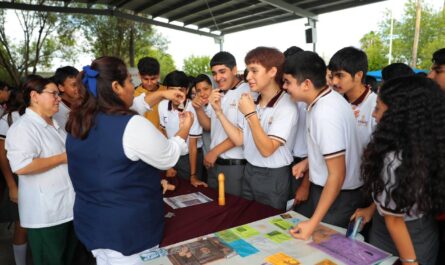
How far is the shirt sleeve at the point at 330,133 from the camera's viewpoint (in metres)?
1.25

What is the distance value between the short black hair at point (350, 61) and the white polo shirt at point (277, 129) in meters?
0.51

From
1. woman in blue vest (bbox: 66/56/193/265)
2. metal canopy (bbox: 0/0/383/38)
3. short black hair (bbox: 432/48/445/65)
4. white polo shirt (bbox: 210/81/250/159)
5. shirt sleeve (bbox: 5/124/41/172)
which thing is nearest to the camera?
woman in blue vest (bbox: 66/56/193/265)

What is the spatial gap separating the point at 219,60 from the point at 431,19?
63.7ft

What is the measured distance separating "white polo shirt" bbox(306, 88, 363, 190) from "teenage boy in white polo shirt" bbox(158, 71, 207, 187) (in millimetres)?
1219

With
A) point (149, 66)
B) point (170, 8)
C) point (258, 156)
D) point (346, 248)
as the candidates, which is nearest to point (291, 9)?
point (170, 8)

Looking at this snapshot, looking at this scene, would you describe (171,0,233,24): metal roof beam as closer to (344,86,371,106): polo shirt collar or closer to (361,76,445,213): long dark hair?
(344,86,371,106): polo shirt collar

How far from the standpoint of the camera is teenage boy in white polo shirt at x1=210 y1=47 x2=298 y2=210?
1.68 metres

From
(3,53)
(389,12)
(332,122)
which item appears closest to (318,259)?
(332,122)

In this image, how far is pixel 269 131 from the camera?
1.69 m

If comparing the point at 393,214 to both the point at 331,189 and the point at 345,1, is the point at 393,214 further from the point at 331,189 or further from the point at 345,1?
the point at 345,1

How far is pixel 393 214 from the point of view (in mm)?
1041

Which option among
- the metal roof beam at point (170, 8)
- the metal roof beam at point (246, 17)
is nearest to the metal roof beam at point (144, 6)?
the metal roof beam at point (170, 8)

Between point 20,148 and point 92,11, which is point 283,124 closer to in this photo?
point 20,148

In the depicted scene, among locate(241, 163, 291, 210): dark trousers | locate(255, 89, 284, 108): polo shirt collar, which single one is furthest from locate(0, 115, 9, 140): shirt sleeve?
locate(255, 89, 284, 108): polo shirt collar
